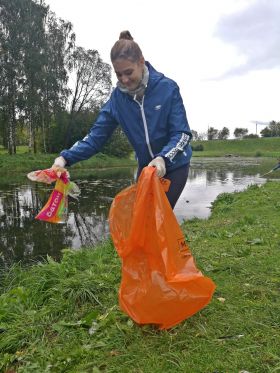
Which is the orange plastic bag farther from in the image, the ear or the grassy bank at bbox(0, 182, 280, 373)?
the ear

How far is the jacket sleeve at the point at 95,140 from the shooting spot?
329 centimetres

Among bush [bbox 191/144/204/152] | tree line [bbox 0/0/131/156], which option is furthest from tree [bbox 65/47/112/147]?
bush [bbox 191/144/204/152]

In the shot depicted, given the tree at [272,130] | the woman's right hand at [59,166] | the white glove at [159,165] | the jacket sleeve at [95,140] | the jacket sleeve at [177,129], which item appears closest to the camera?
the white glove at [159,165]

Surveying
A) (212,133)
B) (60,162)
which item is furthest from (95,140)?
(212,133)

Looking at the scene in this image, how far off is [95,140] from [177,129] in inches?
31.5

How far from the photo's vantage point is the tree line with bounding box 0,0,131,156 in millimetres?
29047

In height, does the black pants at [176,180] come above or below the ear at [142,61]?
below

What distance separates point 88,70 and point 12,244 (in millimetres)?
32992

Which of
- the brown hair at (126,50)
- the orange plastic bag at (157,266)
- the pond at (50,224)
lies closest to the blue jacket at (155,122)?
the brown hair at (126,50)

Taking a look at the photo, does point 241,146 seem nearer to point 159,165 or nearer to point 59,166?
point 59,166

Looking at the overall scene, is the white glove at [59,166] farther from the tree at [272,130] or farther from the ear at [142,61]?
the tree at [272,130]

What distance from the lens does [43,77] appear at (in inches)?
1208

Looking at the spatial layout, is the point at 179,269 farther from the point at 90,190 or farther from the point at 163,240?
the point at 90,190

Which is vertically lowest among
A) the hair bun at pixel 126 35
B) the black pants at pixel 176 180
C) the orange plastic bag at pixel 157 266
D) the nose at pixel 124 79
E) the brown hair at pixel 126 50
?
the orange plastic bag at pixel 157 266
